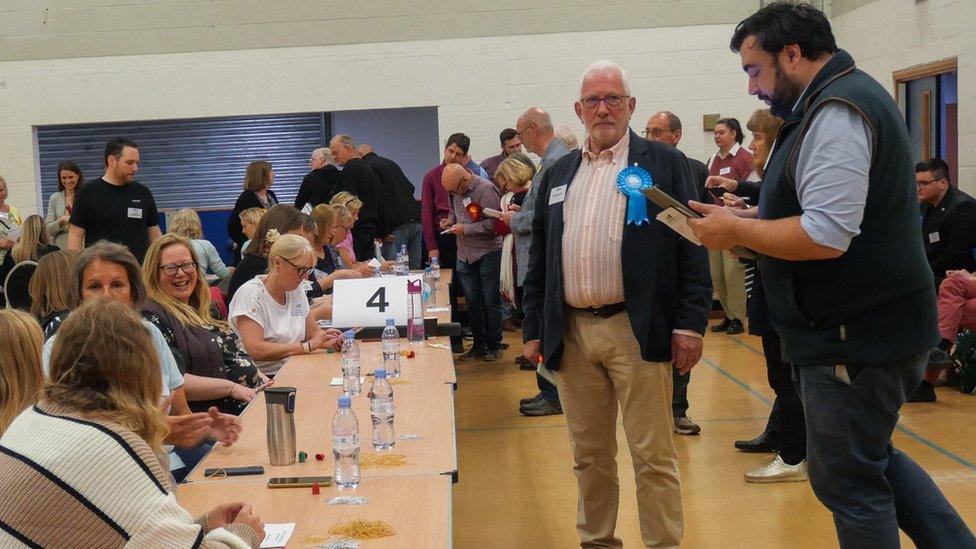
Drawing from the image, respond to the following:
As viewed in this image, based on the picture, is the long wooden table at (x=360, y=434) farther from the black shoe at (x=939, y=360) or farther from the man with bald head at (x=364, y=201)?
the man with bald head at (x=364, y=201)

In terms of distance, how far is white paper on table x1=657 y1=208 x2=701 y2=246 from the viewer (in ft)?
8.57

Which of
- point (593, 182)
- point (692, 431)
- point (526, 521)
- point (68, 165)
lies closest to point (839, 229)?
point (593, 182)

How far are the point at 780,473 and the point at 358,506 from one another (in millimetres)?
2620

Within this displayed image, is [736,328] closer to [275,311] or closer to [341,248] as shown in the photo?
[341,248]

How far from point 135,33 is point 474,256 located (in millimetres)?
4828

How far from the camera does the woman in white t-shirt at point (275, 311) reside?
14.7ft

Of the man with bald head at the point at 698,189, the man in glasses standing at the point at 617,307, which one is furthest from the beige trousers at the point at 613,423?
the man with bald head at the point at 698,189

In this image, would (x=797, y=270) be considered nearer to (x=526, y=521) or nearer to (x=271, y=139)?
(x=526, y=521)

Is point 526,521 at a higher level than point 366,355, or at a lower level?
lower

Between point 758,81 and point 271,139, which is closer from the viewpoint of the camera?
point 758,81

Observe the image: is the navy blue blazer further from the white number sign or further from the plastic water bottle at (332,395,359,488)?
the white number sign

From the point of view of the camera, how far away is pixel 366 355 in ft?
14.7

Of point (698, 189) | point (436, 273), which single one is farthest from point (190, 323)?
point (436, 273)

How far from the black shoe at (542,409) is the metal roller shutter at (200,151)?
6450 mm
